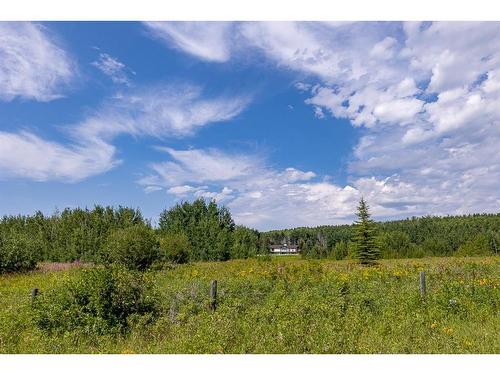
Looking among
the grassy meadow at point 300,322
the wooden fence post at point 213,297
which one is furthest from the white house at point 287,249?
the wooden fence post at point 213,297

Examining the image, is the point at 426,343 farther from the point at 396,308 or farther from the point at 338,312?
the point at 396,308

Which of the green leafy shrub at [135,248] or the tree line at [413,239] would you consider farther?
the tree line at [413,239]

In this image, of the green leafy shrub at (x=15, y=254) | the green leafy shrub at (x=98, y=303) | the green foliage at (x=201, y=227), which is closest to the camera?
A: the green leafy shrub at (x=98, y=303)

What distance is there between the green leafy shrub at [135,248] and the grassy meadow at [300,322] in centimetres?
1197

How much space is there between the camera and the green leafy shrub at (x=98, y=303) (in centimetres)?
873

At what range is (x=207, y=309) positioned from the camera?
10.3m

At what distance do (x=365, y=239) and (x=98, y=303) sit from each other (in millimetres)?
33526

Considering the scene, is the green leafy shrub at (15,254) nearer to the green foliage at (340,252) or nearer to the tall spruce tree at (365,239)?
the tall spruce tree at (365,239)

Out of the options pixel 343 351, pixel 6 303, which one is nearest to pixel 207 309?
pixel 343 351

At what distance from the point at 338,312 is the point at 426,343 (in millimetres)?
2664

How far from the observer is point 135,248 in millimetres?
24859

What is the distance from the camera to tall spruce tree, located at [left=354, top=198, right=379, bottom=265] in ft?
125

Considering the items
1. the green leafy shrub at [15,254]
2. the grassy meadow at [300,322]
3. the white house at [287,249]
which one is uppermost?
the white house at [287,249]

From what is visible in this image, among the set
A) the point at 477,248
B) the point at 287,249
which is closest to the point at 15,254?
the point at 477,248
